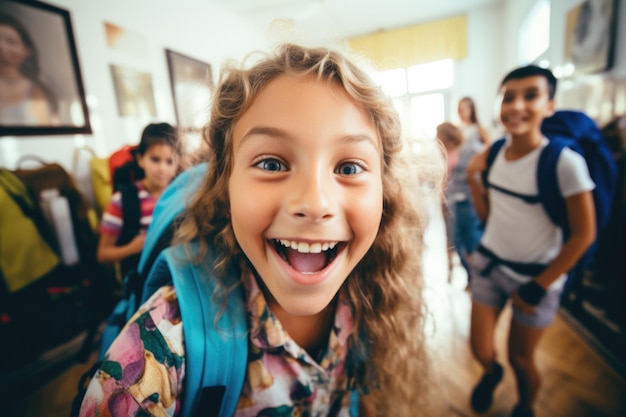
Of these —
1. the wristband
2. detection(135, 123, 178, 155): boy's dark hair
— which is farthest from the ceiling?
the wristband

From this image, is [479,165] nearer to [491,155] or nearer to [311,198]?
[491,155]

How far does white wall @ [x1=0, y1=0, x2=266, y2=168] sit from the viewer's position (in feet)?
6.69

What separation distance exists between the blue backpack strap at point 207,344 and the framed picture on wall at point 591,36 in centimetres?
271

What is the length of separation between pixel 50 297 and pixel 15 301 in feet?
0.56

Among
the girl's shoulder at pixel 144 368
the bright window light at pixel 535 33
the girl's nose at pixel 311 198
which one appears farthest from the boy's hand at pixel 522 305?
the bright window light at pixel 535 33

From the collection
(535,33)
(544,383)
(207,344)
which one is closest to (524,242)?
(544,383)

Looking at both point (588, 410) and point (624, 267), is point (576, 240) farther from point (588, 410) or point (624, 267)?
point (588, 410)

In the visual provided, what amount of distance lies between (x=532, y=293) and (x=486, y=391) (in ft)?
1.97

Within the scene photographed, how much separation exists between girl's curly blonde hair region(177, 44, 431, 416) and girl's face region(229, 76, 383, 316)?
0.05 m

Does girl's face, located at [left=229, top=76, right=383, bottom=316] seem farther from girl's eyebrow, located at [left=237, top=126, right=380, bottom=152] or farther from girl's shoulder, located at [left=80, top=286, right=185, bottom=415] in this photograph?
girl's shoulder, located at [left=80, top=286, right=185, bottom=415]

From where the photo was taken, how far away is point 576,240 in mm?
997

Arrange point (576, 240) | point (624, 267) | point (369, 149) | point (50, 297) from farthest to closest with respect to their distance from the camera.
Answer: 1. point (50, 297)
2. point (624, 267)
3. point (576, 240)
4. point (369, 149)

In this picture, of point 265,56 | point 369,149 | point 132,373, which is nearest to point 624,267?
point 369,149

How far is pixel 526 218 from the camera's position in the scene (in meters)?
1.13
